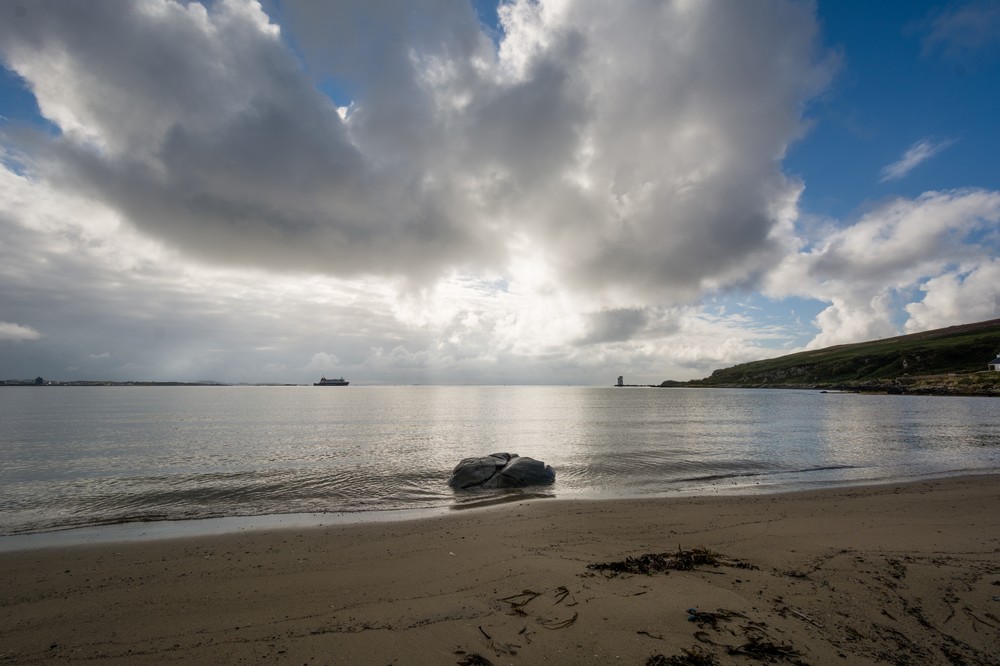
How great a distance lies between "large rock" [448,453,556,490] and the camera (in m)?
24.0

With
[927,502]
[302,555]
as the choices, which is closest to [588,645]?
[302,555]

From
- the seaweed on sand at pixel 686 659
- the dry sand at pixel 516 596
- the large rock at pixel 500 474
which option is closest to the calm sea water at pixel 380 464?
the large rock at pixel 500 474

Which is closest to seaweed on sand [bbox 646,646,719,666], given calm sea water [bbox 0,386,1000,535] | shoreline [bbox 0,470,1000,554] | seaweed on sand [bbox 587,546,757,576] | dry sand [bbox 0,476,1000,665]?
dry sand [bbox 0,476,1000,665]

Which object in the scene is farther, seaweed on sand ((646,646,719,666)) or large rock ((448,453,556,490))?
large rock ((448,453,556,490))

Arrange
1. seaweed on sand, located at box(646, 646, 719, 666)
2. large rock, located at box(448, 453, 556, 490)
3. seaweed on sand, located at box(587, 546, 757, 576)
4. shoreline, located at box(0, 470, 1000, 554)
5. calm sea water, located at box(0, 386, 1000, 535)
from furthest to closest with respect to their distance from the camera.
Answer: large rock, located at box(448, 453, 556, 490) < calm sea water, located at box(0, 386, 1000, 535) < shoreline, located at box(0, 470, 1000, 554) < seaweed on sand, located at box(587, 546, 757, 576) < seaweed on sand, located at box(646, 646, 719, 666)

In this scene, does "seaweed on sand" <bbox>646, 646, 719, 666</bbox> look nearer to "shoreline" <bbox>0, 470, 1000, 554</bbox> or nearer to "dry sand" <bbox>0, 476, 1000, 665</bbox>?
"dry sand" <bbox>0, 476, 1000, 665</bbox>

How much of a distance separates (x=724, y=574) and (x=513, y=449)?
3037 centimetres

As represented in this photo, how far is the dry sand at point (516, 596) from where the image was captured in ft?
24.2

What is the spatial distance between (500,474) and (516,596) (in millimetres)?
15221

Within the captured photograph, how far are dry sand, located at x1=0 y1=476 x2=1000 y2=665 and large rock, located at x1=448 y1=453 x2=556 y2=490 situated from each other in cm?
872

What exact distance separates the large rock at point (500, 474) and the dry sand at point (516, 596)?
8715 millimetres

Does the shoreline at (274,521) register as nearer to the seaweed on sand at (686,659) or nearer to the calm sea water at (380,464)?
the calm sea water at (380,464)

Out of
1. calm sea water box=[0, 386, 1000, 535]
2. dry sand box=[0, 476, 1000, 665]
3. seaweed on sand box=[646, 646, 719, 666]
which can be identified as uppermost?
seaweed on sand box=[646, 646, 719, 666]

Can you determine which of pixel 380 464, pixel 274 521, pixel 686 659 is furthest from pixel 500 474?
pixel 686 659
